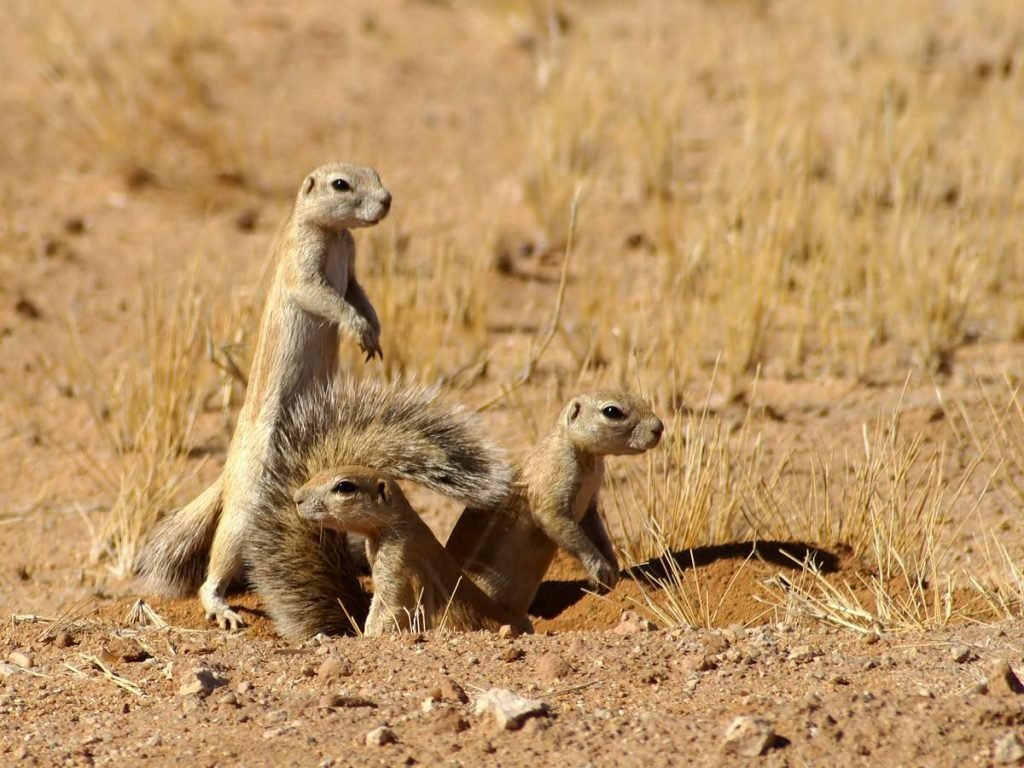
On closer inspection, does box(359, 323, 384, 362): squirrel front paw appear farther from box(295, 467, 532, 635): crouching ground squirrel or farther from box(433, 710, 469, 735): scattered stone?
box(433, 710, 469, 735): scattered stone

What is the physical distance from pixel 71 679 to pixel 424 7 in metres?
10.6

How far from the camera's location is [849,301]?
9094 millimetres

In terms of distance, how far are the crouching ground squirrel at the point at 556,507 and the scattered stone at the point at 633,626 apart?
26 cm

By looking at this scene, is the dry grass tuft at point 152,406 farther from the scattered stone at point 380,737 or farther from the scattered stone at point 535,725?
the scattered stone at point 535,725

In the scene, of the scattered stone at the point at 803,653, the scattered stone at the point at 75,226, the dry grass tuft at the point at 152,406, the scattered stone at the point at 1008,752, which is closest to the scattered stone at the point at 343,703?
the scattered stone at the point at 803,653

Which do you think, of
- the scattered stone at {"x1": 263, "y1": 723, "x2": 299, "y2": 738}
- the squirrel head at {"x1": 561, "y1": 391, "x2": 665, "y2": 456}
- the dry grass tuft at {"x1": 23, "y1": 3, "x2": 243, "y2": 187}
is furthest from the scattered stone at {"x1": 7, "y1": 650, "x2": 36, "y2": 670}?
the dry grass tuft at {"x1": 23, "y1": 3, "x2": 243, "y2": 187}

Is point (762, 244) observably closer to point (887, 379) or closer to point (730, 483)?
point (887, 379)

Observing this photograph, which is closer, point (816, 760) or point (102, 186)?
point (816, 760)

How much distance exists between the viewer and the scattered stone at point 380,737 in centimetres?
399

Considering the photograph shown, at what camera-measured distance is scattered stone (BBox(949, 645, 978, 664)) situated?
14.7ft

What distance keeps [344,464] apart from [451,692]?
51.5 inches

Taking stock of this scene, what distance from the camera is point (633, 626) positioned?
16.7ft

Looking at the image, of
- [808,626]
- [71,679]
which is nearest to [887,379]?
[808,626]

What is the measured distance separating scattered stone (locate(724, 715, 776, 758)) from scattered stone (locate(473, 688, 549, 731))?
50 cm
